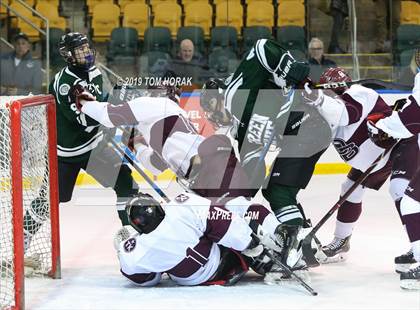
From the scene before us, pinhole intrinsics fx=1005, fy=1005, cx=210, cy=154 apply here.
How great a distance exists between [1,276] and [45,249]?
39 cm

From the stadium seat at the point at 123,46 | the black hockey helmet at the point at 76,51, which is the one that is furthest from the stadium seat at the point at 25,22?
the black hockey helmet at the point at 76,51

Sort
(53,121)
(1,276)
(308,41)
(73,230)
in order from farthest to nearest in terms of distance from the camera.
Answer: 1. (308,41)
2. (73,230)
3. (53,121)
4. (1,276)

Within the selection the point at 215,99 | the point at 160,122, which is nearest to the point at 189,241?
the point at 160,122

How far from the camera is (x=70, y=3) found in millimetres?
7551

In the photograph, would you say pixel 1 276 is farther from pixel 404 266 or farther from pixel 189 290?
pixel 404 266

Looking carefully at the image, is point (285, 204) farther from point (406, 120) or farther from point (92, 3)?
point (92, 3)

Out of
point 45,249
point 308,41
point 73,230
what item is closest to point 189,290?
point 45,249

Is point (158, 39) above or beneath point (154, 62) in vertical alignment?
above

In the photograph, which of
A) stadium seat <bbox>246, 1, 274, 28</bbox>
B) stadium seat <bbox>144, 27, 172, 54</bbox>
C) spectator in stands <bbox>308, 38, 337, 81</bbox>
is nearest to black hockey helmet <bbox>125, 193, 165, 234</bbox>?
spectator in stands <bbox>308, 38, 337, 81</bbox>

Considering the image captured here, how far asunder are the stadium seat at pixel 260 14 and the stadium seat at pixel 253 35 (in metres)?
0.03

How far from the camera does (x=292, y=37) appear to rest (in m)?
7.28

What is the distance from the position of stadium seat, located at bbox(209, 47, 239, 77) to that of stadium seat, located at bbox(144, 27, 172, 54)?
324mm

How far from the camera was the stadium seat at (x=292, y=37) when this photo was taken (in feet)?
23.7

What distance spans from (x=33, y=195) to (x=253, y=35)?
139 inches
